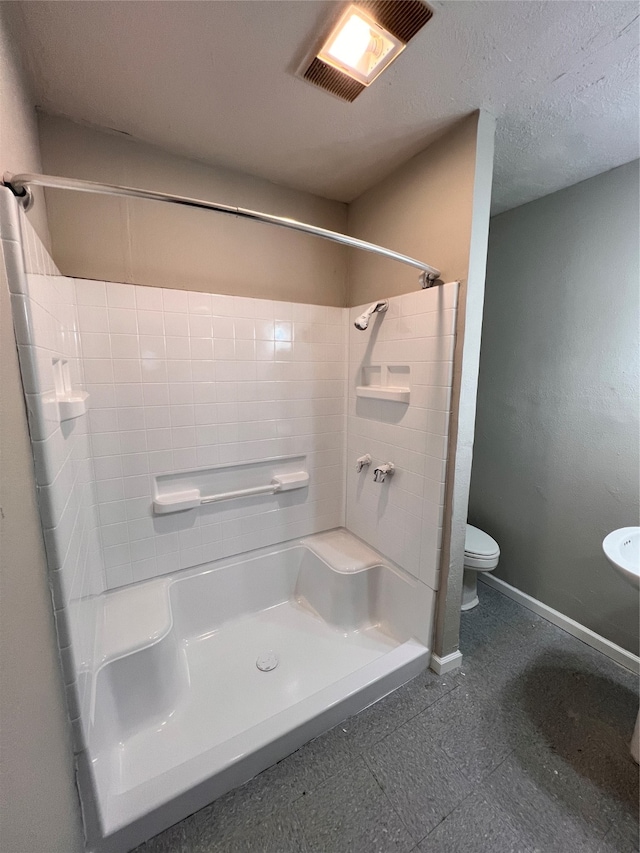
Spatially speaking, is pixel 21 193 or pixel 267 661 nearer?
pixel 21 193

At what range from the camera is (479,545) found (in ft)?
6.18

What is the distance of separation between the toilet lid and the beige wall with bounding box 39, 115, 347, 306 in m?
1.64

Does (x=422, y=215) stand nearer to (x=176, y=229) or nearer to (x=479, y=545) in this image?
(x=176, y=229)

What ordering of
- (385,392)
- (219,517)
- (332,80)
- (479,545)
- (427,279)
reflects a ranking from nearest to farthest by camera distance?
(332,80), (427,279), (385,392), (219,517), (479,545)

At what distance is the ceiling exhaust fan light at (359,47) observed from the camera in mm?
900

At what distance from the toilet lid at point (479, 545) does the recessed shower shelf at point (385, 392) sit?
2.82ft

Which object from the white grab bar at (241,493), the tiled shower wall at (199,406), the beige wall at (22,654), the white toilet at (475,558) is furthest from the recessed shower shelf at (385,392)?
the beige wall at (22,654)

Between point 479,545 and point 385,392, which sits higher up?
point 385,392

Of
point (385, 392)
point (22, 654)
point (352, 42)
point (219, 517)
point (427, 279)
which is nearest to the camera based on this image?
point (22, 654)

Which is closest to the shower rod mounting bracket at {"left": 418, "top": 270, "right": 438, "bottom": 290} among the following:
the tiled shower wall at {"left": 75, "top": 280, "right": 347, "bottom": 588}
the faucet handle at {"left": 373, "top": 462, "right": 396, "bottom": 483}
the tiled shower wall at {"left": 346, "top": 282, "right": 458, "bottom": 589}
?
the tiled shower wall at {"left": 346, "top": 282, "right": 458, "bottom": 589}

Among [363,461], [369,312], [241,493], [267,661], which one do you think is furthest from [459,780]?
[369,312]

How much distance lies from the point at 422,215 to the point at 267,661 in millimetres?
2189

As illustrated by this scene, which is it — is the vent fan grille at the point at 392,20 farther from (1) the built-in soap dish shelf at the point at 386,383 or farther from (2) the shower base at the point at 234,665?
(2) the shower base at the point at 234,665

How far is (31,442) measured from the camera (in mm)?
771
